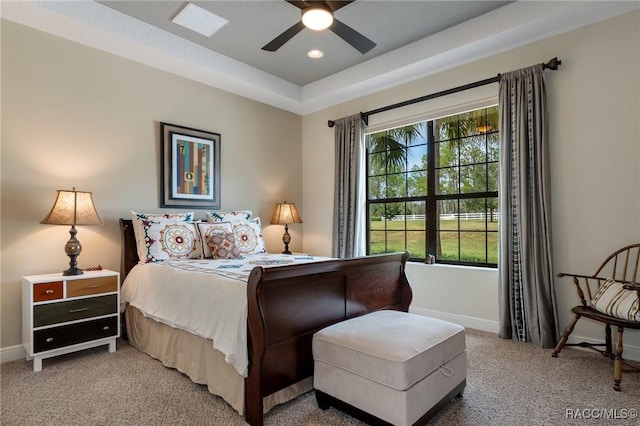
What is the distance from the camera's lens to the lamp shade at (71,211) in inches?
106

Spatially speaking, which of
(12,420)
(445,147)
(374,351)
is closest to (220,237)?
(12,420)

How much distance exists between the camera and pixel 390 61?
12.5 ft

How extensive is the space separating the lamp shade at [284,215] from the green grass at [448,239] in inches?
41.2

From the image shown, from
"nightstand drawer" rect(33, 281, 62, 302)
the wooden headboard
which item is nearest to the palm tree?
the wooden headboard

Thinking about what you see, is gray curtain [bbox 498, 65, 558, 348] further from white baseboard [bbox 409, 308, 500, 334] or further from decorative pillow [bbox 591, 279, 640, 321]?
decorative pillow [bbox 591, 279, 640, 321]

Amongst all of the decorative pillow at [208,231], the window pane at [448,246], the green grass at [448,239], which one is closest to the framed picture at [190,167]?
the decorative pillow at [208,231]

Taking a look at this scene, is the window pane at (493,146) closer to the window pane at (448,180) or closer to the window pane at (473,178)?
the window pane at (473,178)

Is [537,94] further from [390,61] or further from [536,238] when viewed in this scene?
[390,61]

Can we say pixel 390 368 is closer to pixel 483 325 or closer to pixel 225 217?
pixel 483 325

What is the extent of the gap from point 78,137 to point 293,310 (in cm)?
262

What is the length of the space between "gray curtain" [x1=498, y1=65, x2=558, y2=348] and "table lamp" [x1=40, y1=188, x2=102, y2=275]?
358 centimetres

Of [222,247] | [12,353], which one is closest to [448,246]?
[222,247]

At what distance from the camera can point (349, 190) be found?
14.6 feet

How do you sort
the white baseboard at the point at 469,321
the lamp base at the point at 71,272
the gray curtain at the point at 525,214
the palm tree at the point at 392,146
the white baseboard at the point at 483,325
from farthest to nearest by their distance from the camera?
the palm tree at the point at 392,146 → the white baseboard at the point at 469,321 → the gray curtain at the point at 525,214 → the lamp base at the point at 71,272 → the white baseboard at the point at 483,325
